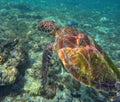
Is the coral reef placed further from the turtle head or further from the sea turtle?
the sea turtle

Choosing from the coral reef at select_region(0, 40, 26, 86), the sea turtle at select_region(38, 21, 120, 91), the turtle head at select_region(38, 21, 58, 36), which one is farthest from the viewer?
the turtle head at select_region(38, 21, 58, 36)

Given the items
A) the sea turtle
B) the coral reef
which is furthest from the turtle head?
the sea turtle

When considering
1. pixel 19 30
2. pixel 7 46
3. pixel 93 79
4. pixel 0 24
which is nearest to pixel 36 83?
pixel 7 46

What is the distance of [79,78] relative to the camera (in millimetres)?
4707

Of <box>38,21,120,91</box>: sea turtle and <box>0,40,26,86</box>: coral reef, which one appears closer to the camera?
<box>38,21,120,91</box>: sea turtle

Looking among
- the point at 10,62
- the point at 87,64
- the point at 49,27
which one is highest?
the point at 49,27

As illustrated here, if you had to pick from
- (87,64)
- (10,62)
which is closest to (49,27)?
(10,62)

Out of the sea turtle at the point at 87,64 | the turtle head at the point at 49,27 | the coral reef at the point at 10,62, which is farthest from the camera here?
the turtle head at the point at 49,27

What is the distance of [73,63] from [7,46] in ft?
8.86

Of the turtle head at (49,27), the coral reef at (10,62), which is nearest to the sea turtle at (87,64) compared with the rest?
the turtle head at (49,27)

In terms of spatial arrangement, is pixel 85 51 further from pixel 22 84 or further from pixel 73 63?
pixel 22 84

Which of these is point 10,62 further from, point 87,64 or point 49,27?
point 87,64

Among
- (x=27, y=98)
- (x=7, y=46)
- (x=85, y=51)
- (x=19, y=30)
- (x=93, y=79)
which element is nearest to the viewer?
(x=93, y=79)

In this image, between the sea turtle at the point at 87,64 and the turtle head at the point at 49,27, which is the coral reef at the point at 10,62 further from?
the sea turtle at the point at 87,64
